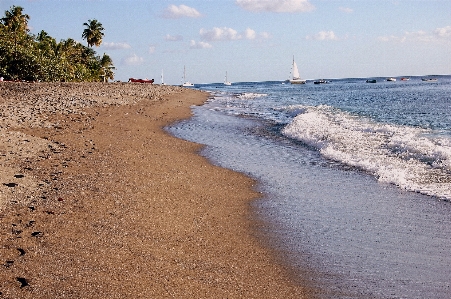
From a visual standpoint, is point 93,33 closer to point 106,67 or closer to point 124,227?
point 106,67

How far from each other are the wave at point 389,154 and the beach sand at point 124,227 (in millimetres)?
3942

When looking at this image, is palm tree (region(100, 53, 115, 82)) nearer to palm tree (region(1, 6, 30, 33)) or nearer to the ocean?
palm tree (region(1, 6, 30, 33))

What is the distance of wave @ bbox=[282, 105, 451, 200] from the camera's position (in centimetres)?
1083

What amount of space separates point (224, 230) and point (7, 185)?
4.52 metres

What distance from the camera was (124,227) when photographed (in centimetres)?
704

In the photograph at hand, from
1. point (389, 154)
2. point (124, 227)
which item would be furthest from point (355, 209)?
point (389, 154)

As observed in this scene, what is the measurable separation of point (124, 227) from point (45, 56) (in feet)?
166

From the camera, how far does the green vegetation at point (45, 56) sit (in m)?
45.4

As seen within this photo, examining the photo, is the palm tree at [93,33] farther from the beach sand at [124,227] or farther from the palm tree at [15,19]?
the beach sand at [124,227]

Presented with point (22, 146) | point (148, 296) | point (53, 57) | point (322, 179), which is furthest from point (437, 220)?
point (53, 57)

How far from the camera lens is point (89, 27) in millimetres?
75000

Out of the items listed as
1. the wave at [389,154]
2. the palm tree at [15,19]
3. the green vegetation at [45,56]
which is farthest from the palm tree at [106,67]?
the wave at [389,154]

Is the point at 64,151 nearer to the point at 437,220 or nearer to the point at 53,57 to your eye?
the point at 437,220

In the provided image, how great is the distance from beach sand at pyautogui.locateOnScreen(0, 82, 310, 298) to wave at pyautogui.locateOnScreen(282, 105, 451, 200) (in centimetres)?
394
